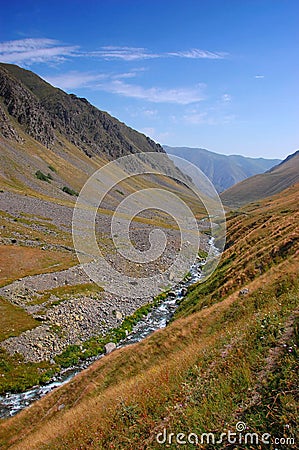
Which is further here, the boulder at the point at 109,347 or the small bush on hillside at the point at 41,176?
the small bush on hillside at the point at 41,176

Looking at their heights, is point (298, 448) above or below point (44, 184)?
below

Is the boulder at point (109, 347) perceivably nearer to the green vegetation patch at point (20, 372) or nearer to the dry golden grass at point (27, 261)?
the green vegetation patch at point (20, 372)

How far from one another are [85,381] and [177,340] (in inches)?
277

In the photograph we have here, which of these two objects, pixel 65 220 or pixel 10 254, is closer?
pixel 10 254

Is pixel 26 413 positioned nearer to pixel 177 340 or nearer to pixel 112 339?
pixel 177 340

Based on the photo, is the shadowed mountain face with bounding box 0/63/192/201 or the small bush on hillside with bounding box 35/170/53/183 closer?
the shadowed mountain face with bounding box 0/63/192/201

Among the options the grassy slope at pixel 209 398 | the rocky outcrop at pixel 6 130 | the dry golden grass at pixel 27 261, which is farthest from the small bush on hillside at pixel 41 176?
the grassy slope at pixel 209 398

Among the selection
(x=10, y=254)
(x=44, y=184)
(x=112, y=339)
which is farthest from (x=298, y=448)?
(x=44, y=184)

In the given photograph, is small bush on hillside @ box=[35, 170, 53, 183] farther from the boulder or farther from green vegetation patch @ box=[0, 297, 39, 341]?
the boulder

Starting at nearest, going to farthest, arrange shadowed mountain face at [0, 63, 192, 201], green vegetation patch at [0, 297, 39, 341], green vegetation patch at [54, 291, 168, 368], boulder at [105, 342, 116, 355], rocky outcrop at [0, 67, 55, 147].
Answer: green vegetation patch at [54, 291, 168, 368] < green vegetation patch at [0, 297, 39, 341] < boulder at [105, 342, 116, 355] < shadowed mountain face at [0, 63, 192, 201] < rocky outcrop at [0, 67, 55, 147]

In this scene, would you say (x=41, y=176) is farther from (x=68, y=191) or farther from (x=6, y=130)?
(x=6, y=130)

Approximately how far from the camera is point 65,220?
270ft

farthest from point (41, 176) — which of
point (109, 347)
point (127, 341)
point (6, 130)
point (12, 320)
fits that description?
point (109, 347)

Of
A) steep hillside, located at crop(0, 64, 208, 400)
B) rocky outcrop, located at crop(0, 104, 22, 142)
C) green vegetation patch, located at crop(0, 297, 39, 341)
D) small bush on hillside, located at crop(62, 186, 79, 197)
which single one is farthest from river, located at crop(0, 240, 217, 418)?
rocky outcrop, located at crop(0, 104, 22, 142)
